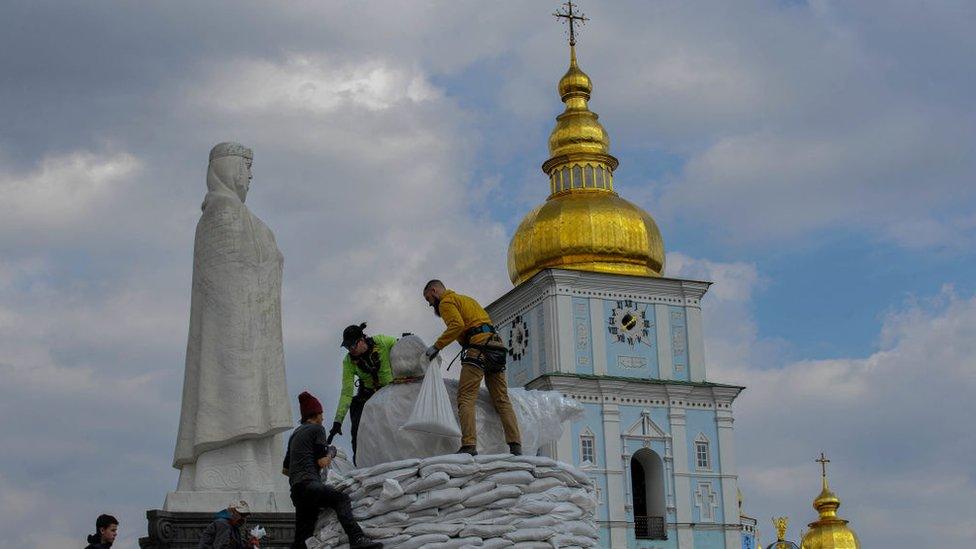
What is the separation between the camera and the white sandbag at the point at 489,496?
32.6 feet

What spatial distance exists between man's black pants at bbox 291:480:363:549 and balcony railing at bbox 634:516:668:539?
3886 cm

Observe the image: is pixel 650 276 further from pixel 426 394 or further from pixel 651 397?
pixel 426 394

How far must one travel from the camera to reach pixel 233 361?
11.6m

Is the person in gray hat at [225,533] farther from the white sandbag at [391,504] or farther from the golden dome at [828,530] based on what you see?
the golden dome at [828,530]

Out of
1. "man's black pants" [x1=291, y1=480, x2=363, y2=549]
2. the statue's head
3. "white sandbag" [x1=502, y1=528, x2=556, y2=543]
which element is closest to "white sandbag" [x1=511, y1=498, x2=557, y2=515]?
"white sandbag" [x1=502, y1=528, x2=556, y2=543]

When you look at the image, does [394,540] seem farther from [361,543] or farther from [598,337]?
[598,337]

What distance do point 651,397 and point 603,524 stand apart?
14.3 feet

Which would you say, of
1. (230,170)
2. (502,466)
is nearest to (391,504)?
(502,466)

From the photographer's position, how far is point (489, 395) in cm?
1085

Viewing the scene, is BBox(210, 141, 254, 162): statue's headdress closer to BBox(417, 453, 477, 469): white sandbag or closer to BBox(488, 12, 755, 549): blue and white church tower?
BBox(417, 453, 477, 469): white sandbag

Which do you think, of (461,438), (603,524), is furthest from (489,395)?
(603,524)

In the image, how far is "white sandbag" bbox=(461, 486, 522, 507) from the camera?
392 inches

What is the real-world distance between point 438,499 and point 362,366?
177cm

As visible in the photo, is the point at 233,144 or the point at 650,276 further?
the point at 650,276
